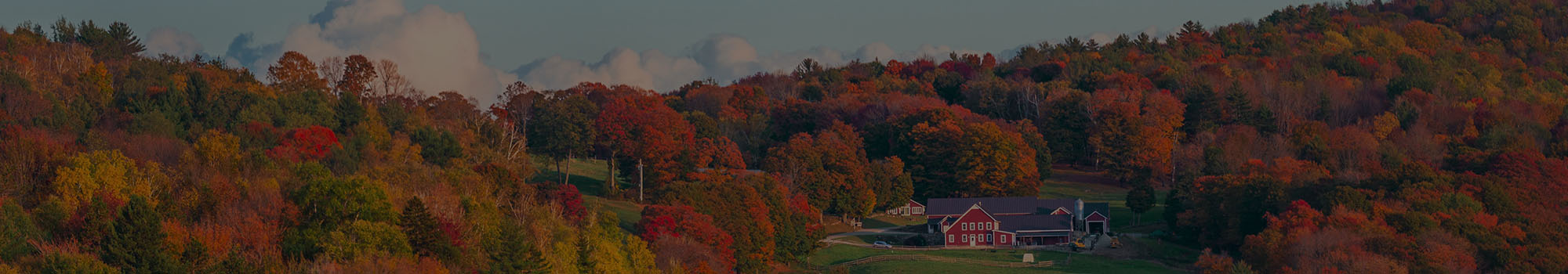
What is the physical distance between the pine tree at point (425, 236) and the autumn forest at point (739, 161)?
11 cm

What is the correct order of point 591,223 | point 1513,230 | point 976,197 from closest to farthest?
point 591,223
point 1513,230
point 976,197

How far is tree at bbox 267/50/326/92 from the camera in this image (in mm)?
91312

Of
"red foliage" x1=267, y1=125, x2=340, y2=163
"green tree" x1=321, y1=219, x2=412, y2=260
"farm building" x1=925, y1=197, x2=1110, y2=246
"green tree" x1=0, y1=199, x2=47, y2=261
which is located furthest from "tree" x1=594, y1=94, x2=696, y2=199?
"green tree" x1=0, y1=199, x2=47, y2=261

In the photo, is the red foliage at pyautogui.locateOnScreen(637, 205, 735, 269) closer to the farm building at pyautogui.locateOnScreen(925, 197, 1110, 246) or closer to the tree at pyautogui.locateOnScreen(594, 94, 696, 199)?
the tree at pyautogui.locateOnScreen(594, 94, 696, 199)

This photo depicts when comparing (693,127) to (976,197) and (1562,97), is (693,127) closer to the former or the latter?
(976,197)

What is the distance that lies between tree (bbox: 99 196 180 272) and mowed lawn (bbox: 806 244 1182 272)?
116 ft

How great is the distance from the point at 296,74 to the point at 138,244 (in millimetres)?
46002

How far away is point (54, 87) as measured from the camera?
76875 mm

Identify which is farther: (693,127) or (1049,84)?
(1049,84)

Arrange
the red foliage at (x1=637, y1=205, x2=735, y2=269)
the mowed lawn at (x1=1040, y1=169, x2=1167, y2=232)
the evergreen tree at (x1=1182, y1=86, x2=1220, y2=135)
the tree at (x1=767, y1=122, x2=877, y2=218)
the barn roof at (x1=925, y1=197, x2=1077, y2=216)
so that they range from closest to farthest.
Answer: the red foliage at (x1=637, y1=205, x2=735, y2=269)
the barn roof at (x1=925, y1=197, x2=1077, y2=216)
the tree at (x1=767, y1=122, x2=877, y2=218)
the mowed lawn at (x1=1040, y1=169, x2=1167, y2=232)
the evergreen tree at (x1=1182, y1=86, x2=1220, y2=135)

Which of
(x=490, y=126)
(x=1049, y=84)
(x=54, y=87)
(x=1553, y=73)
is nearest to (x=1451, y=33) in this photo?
(x=1553, y=73)

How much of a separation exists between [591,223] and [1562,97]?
92558 mm

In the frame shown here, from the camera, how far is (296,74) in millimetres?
92062

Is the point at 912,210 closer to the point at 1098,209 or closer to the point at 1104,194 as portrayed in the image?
the point at 1104,194
